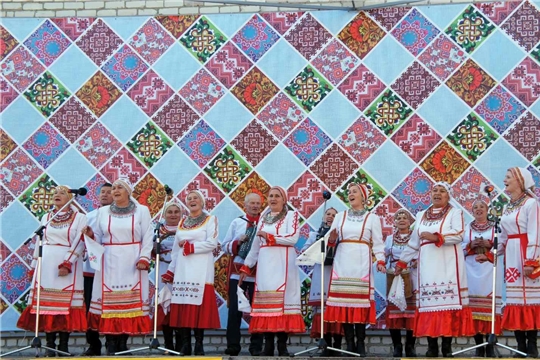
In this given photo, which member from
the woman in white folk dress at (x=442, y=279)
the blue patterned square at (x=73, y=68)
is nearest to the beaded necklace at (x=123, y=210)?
the blue patterned square at (x=73, y=68)

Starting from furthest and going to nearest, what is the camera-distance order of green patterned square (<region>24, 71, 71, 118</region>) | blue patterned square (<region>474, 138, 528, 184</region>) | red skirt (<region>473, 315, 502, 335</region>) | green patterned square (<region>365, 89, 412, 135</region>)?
green patterned square (<region>24, 71, 71, 118</region>), green patterned square (<region>365, 89, 412, 135</region>), blue patterned square (<region>474, 138, 528, 184</region>), red skirt (<region>473, 315, 502, 335</region>)

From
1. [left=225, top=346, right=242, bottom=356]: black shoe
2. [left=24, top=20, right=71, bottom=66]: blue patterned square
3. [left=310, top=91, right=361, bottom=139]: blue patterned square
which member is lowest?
[left=225, top=346, right=242, bottom=356]: black shoe

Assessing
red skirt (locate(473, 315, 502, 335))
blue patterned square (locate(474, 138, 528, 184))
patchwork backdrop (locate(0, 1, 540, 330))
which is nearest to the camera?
red skirt (locate(473, 315, 502, 335))

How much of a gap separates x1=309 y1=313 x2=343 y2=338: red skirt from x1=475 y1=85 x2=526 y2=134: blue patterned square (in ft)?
8.34

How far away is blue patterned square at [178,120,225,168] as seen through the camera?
1021 centimetres

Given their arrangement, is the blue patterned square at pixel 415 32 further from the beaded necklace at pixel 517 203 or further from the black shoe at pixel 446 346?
the black shoe at pixel 446 346

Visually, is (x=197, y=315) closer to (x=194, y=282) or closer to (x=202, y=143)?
(x=194, y=282)

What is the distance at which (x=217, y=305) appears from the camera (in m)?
9.59

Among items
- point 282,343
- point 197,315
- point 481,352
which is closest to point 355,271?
point 282,343

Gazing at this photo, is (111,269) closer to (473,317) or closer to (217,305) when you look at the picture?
(217,305)

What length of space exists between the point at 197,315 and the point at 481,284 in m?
2.42

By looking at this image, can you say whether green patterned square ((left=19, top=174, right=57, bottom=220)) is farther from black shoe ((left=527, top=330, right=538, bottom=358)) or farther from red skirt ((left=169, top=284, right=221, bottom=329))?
black shoe ((left=527, top=330, right=538, bottom=358))

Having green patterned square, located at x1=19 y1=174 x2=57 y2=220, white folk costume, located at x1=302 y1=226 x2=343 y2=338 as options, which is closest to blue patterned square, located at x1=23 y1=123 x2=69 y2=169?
green patterned square, located at x1=19 y1=174 x2=57 y2=220

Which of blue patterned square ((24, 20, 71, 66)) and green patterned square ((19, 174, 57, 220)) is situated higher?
blue patterned square ((24, 20, 71, 66))
